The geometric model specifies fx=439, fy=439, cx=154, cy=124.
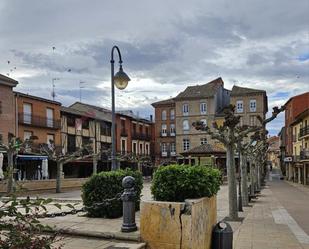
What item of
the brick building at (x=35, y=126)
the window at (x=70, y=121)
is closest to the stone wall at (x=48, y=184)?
the brick building at (x=35, y=126)

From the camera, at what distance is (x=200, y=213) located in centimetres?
648

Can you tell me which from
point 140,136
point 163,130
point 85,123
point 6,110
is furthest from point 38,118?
point 163,130

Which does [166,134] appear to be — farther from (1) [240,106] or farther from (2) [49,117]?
(2) [49,117]

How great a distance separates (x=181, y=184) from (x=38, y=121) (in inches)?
1508

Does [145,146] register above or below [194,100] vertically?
below

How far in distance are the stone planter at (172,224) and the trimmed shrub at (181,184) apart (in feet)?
1.38

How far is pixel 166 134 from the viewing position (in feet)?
261

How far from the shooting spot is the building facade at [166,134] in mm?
79062

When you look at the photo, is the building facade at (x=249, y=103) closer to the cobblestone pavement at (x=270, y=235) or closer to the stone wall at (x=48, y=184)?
the stone wall at (x=48, y=184)

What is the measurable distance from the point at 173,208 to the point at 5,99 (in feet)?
111

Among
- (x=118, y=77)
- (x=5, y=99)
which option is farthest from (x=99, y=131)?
(x=118, y=77)

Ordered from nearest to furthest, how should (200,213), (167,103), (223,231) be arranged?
(200,213) < (223,231) < (167,103)

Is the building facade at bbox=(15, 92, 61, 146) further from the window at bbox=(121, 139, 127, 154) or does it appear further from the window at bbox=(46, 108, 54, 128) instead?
the window at bbox=(121, 139, 127, 154)

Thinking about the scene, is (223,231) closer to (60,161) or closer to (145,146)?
(60,161)
